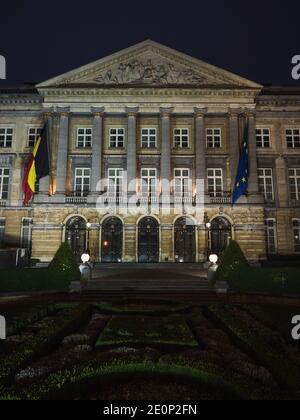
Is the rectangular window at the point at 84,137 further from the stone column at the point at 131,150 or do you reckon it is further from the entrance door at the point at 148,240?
the entrance door at the point at 148,240

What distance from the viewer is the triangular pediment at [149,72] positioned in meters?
35.6

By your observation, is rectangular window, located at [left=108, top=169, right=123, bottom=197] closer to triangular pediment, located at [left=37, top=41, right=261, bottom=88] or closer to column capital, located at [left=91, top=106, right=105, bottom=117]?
column capital, located at [left=91, top=106, right=105, bottom=117]

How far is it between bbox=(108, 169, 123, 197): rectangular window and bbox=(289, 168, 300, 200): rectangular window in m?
18.4

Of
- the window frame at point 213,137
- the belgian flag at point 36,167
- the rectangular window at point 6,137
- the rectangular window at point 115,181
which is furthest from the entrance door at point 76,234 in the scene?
the window frame at point 213,137

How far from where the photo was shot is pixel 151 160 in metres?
36.1

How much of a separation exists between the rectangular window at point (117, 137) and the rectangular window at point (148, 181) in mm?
4038

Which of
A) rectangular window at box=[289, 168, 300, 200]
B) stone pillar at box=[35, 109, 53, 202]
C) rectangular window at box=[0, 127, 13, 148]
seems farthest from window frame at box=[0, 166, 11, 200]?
rectangular window at box=[289, 168, 300, 200]

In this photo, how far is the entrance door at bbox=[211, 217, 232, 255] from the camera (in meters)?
33.8

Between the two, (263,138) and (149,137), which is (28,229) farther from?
(263,138)

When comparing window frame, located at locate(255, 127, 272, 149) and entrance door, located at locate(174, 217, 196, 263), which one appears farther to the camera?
window frame, located at locate(255, 127, 272, 149)

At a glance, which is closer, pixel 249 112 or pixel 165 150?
pixel 165 150

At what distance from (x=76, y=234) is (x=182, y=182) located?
1210 centimetres

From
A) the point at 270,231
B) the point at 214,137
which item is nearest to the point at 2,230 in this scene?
the point at 214,137

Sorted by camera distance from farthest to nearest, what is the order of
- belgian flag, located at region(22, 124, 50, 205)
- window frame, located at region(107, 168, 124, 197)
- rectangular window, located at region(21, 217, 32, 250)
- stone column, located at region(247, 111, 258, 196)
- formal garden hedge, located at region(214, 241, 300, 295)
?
rectangular window, located at region(21, 217, 32, 250)
window frame, located at region(107, 168, 124, 197)
stone column, located at region(247, 111, 258, 196)
belgian flag, located at region(22, 124, 50, 205)
formal garden hedge, located at region(214, 241, 300, 295)
